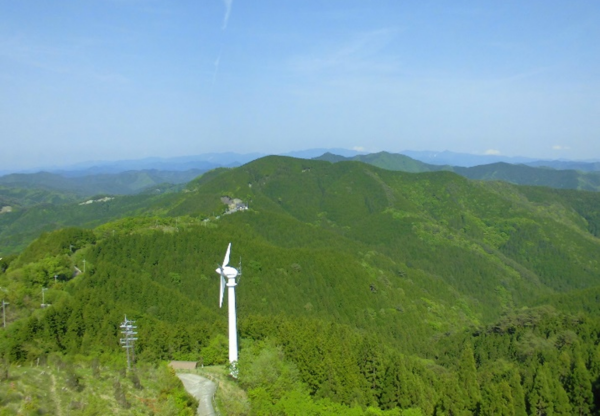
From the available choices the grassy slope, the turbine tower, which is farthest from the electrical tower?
the turbine tower

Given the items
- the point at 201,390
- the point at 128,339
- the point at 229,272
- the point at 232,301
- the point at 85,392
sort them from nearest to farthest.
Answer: the point at 85,392, the point at 201,390, the point at 128,339, the point at 229,272, the point at 232,301

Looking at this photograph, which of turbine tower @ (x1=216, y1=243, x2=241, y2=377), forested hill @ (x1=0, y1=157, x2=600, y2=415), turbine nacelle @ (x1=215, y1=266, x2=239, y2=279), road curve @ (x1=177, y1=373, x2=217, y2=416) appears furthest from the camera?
forested hill @ (x1=0, y1=157, x2=600, y2=415)

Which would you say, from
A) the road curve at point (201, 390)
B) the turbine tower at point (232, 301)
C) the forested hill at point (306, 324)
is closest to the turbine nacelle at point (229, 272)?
the turbine tower at point (232, 301)

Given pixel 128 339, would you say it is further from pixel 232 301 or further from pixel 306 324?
pixel 306 324

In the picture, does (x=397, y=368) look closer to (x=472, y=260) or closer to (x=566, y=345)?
(x=566, y=345)

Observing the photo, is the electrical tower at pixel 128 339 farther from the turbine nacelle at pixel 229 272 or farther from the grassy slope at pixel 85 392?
the turbine nacelle at pixel 229 272

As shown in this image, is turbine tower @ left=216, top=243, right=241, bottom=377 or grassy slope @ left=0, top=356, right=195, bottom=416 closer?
grassy slope @ left=0, top=356, right=195, bottom=416

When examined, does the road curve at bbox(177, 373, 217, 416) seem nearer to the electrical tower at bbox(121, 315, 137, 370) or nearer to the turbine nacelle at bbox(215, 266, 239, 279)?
the electrical tower at bbox(121, 315, 137, 370)

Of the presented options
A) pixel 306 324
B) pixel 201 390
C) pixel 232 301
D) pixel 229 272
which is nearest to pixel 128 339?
pixel 201 390
